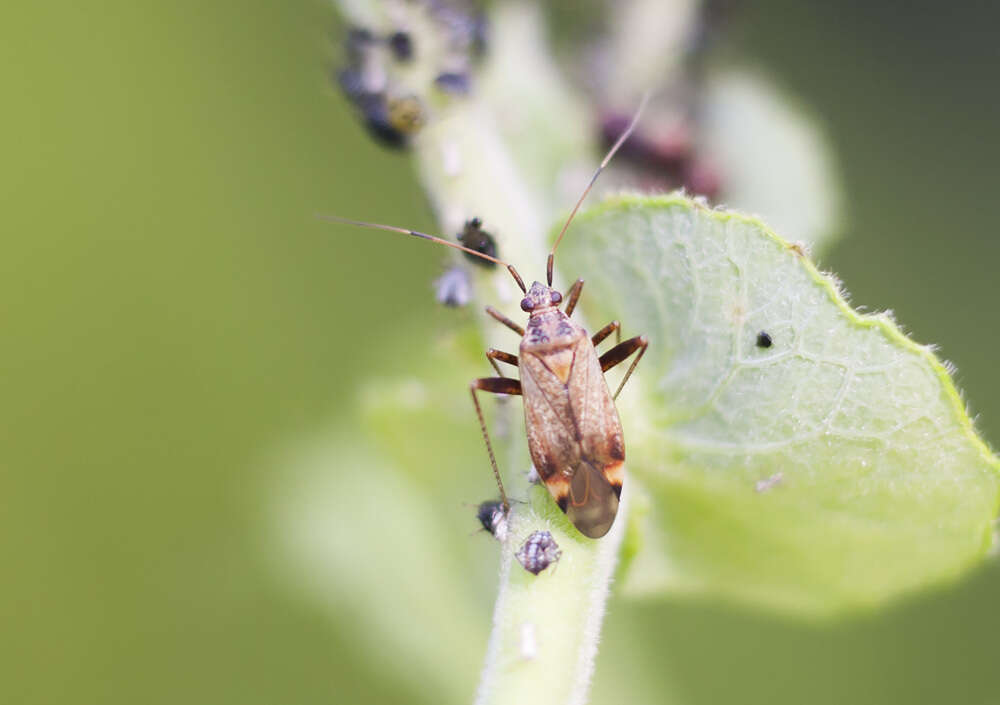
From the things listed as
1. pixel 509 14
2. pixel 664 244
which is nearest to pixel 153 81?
pixel 509 14

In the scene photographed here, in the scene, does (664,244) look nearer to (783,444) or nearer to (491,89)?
(783,444)

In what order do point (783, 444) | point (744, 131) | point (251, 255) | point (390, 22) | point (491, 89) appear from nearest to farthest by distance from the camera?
point (783, 444), point (390, 22), point (491, 89), point (744, 131), point (251, 255)

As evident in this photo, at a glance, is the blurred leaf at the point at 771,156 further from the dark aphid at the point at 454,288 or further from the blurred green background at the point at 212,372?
the dark aphid at the point at 454,288

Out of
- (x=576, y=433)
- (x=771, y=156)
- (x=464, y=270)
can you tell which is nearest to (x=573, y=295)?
(x=464, y=270)

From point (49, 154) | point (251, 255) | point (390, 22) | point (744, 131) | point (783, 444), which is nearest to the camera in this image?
point (783, 444)

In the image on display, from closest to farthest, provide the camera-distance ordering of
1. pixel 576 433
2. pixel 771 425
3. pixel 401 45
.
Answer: pixel 771 425
pixel 576 433
pixel 401 45

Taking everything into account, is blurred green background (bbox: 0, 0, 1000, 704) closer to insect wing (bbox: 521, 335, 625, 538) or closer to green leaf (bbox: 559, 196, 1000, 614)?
insect wing (bbox: 521, 335, 625, 538)

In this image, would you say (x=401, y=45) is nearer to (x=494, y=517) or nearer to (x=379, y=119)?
(x=379, y=119)
